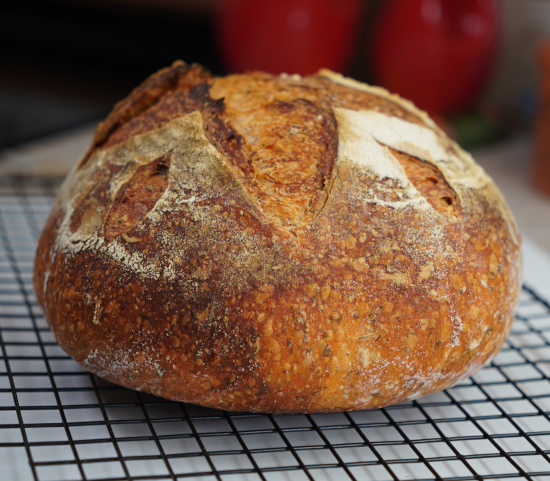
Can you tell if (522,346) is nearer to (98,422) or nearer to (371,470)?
(371,470)

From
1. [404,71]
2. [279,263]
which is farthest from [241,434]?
[404,71]

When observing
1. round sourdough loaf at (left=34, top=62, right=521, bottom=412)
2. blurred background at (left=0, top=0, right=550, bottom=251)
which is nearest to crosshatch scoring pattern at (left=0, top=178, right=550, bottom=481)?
round sourdough loaf at (left=34, top=62, right=521, bottom=412)

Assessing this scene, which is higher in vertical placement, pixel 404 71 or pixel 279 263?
pixel 279 263

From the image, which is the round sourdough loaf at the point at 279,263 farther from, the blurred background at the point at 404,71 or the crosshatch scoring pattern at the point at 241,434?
the blurred background at the point at 404,71

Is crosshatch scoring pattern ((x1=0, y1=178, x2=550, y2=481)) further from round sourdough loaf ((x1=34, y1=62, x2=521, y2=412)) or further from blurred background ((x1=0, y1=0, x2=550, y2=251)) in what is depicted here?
blurred background ((x1=0, y1=0, x2=550, y2=251))

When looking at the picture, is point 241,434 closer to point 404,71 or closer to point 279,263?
point 279,263

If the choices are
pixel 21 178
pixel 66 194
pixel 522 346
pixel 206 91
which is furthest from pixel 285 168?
pixel 21 178
